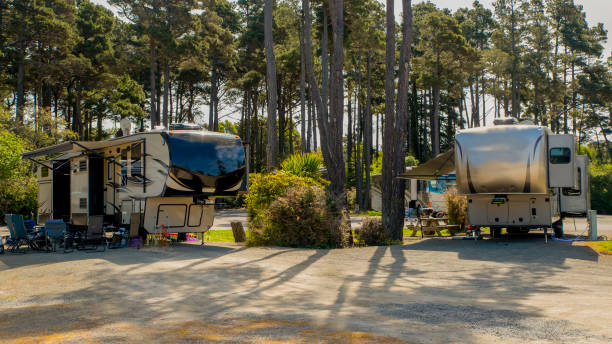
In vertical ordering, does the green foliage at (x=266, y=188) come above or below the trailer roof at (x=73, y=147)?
below

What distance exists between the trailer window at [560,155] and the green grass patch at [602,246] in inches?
82.3

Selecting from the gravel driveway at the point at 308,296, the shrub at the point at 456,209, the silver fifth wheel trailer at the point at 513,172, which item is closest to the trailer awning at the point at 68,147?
the gravel driveway at the point at 308,296

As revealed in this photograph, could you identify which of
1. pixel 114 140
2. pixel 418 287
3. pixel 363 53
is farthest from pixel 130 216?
pixel 363 53

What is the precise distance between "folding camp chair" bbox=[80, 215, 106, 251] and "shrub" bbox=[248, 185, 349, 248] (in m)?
3.80

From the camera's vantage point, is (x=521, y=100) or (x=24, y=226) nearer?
(x=24, y=226)

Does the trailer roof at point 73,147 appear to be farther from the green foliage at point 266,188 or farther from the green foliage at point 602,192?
the green foliage at point 602,192

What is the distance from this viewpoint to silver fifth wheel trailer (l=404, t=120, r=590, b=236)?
13141 mm

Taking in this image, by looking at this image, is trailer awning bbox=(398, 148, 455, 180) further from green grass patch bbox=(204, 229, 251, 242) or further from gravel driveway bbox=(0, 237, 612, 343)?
green grass patch bbox=(204, 229, 251, 242)

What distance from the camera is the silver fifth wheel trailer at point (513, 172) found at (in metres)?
13.1

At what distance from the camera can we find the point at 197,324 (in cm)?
555

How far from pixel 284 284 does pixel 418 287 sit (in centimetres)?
196

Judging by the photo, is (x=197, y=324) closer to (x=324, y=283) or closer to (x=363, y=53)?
(x=324, y=283)

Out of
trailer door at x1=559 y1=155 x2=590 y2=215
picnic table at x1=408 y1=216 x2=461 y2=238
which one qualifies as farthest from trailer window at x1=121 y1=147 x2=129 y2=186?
trailer door at x1=559 y1=155 x2=590 y2=215

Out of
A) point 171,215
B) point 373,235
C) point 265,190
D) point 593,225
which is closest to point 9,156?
point 171,215
